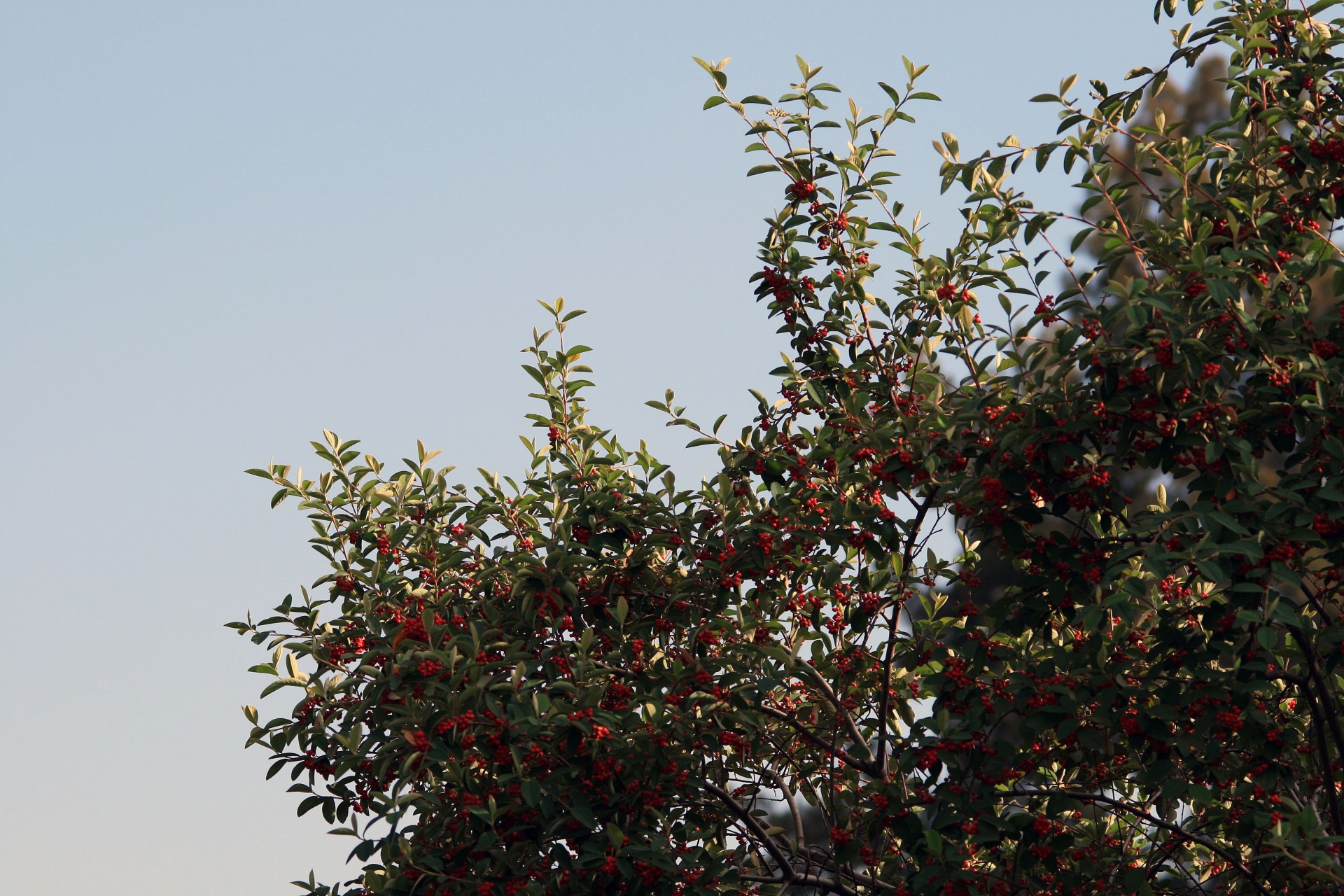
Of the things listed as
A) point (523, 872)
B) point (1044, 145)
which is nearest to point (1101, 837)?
point (523, 872)

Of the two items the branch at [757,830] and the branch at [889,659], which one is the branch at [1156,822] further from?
the branch at [757,830]

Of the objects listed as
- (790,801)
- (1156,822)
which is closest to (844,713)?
(790,801)

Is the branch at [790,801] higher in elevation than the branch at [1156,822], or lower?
higher

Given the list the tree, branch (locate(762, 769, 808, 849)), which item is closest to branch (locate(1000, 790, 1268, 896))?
the tree

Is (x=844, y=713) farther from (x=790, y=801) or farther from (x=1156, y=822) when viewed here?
(x=1156, y=822)

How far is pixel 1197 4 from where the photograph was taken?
721 centimetres

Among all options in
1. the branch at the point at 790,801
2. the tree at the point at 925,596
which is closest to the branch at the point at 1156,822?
the tree at the point at 925,596

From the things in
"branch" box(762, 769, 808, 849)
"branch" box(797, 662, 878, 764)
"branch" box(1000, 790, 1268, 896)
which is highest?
"branch" box(797, 662, 878, 764)

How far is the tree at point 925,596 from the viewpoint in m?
5.95

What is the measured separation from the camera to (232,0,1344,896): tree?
5.95m

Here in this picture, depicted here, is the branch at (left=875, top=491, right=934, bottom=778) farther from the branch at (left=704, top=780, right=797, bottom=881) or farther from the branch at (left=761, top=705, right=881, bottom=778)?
the branch at (left=704, top=780, right=797, bottom=881)

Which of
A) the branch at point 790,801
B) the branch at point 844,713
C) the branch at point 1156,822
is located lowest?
the branch at point 1156,822

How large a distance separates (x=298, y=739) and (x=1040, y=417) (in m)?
4.39

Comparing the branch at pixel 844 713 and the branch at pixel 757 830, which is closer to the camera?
the branch at pixel 757 830
